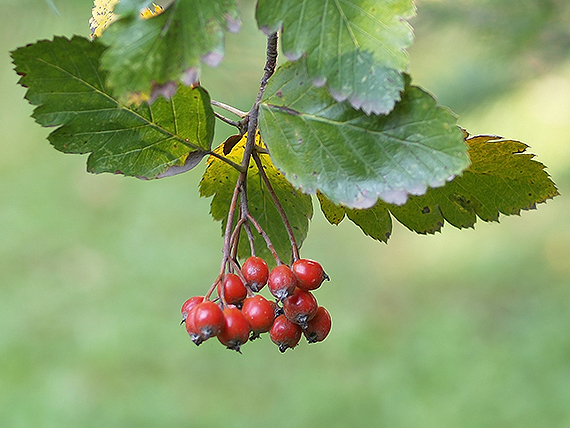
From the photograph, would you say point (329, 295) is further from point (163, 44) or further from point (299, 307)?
point (163, 44)

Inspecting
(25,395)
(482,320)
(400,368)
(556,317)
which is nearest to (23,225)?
(25,395)

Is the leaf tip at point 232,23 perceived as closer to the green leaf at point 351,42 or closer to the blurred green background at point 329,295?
the green leaf at point 351,42

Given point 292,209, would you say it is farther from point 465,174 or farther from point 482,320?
point 482,320

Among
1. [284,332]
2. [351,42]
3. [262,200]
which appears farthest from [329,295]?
[351,42]

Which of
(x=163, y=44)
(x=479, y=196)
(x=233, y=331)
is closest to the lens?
(x=163, y=44)

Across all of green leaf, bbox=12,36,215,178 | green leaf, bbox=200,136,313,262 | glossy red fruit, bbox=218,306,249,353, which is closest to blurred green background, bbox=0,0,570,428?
green leaf, bbox=200,136,313,262

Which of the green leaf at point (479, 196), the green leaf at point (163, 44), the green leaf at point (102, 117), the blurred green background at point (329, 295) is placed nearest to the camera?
the green leaf at point (163, 44)

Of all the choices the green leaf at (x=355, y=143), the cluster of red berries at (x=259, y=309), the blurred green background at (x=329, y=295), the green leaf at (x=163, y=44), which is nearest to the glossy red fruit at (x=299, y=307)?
the cluster of red berries at (x=259, y=309)

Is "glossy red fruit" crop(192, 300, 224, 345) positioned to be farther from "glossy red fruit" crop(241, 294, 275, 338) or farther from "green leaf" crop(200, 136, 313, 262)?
"green leaf" crop(200, 136, 313, 262)
